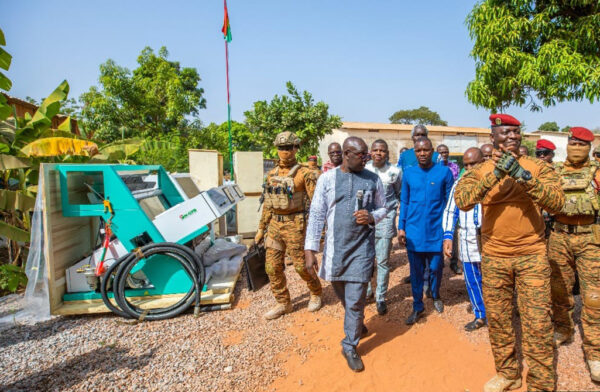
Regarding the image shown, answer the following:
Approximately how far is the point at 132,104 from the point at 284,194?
1397cm

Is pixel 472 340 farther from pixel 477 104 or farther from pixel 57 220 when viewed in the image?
pixel 477 104

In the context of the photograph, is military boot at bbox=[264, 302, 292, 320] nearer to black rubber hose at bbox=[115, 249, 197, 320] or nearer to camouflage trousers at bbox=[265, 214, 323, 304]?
camouflage trousers at bbox=[265, 214, 323, 304]

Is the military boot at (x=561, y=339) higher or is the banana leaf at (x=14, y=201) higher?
the banana leaf at (x=14, y=201)

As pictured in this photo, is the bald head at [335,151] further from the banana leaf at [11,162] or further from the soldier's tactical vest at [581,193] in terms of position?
the banana leaf at [11,162]

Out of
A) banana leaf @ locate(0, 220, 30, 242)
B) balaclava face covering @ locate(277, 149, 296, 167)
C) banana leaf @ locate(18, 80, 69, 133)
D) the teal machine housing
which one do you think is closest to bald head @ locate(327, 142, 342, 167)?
balaclava face covering @ locate(277, 149, 296, 167)

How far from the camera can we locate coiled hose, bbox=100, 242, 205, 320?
157 inches

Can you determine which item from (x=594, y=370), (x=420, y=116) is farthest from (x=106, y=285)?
(x=420, y=116)

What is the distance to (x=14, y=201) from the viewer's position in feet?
16.5

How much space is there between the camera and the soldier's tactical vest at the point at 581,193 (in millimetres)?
2800

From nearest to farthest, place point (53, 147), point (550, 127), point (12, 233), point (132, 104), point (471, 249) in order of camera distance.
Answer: point (471, 249), point (12, 233), point (53, 147), point (132, 104), point (550, 127)

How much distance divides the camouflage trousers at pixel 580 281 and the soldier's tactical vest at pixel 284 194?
2457 millimetres

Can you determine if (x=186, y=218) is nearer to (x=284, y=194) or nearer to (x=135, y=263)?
(x=135, y=263)

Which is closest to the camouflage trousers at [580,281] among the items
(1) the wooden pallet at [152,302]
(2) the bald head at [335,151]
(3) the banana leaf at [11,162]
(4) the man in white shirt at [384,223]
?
(4) the man in white shirt at [384,223]

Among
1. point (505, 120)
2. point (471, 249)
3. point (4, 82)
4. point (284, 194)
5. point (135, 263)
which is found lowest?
point (135, 263)
